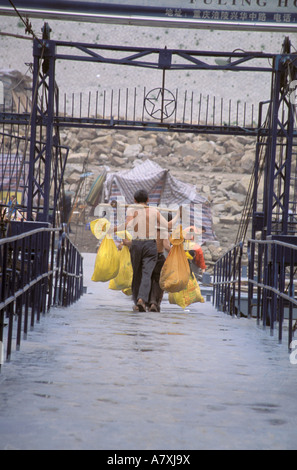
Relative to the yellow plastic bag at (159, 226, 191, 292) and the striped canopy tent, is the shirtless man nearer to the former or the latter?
the yellow plastic bag at (159, 226, 191, 292)

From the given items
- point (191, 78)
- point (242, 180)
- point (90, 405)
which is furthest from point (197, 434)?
point (242, 180)

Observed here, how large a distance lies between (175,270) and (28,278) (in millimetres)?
3622

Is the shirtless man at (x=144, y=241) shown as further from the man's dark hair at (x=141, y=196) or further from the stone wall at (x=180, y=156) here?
the stone wall at (x=180, y=156)

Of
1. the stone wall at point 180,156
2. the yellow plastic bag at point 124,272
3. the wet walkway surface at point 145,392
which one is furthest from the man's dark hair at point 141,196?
the stone wall at point 180,156

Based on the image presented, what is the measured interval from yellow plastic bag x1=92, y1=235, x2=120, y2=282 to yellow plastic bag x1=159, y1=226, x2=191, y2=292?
97 centimetres

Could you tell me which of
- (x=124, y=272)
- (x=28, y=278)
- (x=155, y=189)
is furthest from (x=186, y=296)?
(x=155, y=189)

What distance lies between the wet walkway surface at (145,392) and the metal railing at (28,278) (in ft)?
0.80

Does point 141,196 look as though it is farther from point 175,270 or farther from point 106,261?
point 106,261

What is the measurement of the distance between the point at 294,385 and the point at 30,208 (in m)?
5.92

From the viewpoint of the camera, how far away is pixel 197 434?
2.80 meters

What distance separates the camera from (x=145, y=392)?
3.57m

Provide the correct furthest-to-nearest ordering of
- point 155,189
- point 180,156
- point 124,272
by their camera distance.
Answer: point 180,156 → point 155,189 → point 124,272

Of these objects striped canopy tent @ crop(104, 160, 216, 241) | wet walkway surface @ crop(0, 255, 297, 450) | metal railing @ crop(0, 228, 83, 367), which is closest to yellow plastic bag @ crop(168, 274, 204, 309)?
metal railing @ crop(0, 228, 83, 367)

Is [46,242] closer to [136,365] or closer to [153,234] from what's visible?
[153,234]
